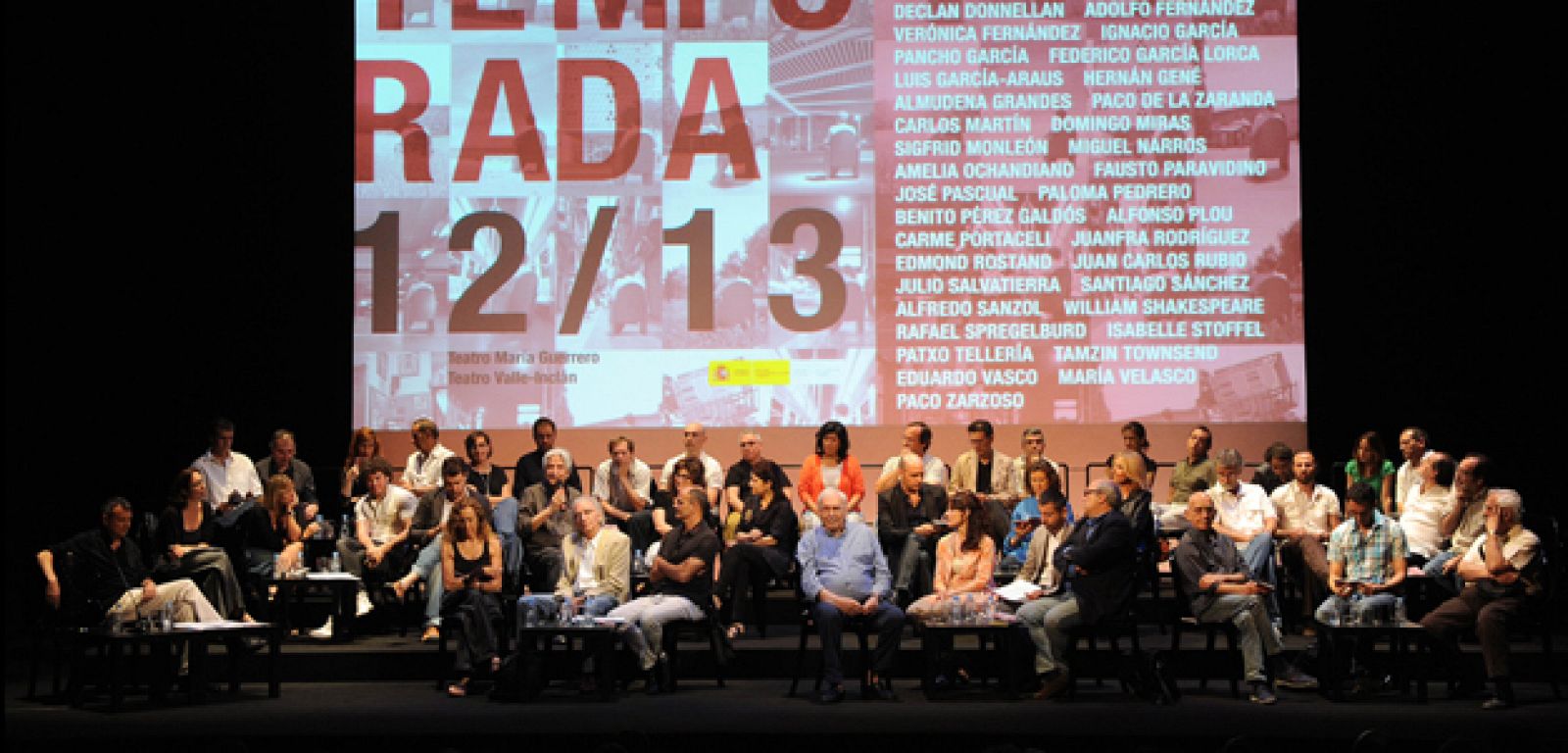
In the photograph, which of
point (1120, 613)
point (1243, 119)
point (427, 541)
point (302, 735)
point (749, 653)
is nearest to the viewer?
point (302, 735)

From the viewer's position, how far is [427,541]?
7984 millimetres

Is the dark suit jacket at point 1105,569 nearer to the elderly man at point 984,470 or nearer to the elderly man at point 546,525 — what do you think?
the elderly man at point 984,470

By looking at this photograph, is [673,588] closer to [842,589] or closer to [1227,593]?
[842,589]

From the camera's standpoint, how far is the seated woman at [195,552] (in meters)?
7.16

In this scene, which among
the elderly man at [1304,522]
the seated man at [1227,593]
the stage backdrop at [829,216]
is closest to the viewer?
the seated man at [1227,593]

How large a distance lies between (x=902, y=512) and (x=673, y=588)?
1.41 meters

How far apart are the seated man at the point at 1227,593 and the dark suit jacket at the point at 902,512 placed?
1478 millimetres

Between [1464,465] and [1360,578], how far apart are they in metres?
0.77

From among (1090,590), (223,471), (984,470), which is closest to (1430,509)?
(1090,590)

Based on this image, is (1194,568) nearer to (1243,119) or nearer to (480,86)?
(1243,119)

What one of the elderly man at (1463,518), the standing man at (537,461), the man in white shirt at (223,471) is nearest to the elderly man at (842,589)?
the standing man at (537,461)

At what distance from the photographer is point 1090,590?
655 centimetres

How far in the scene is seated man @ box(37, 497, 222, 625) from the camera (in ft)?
21.9

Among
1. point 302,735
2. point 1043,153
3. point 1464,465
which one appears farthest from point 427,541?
point 1464,465
